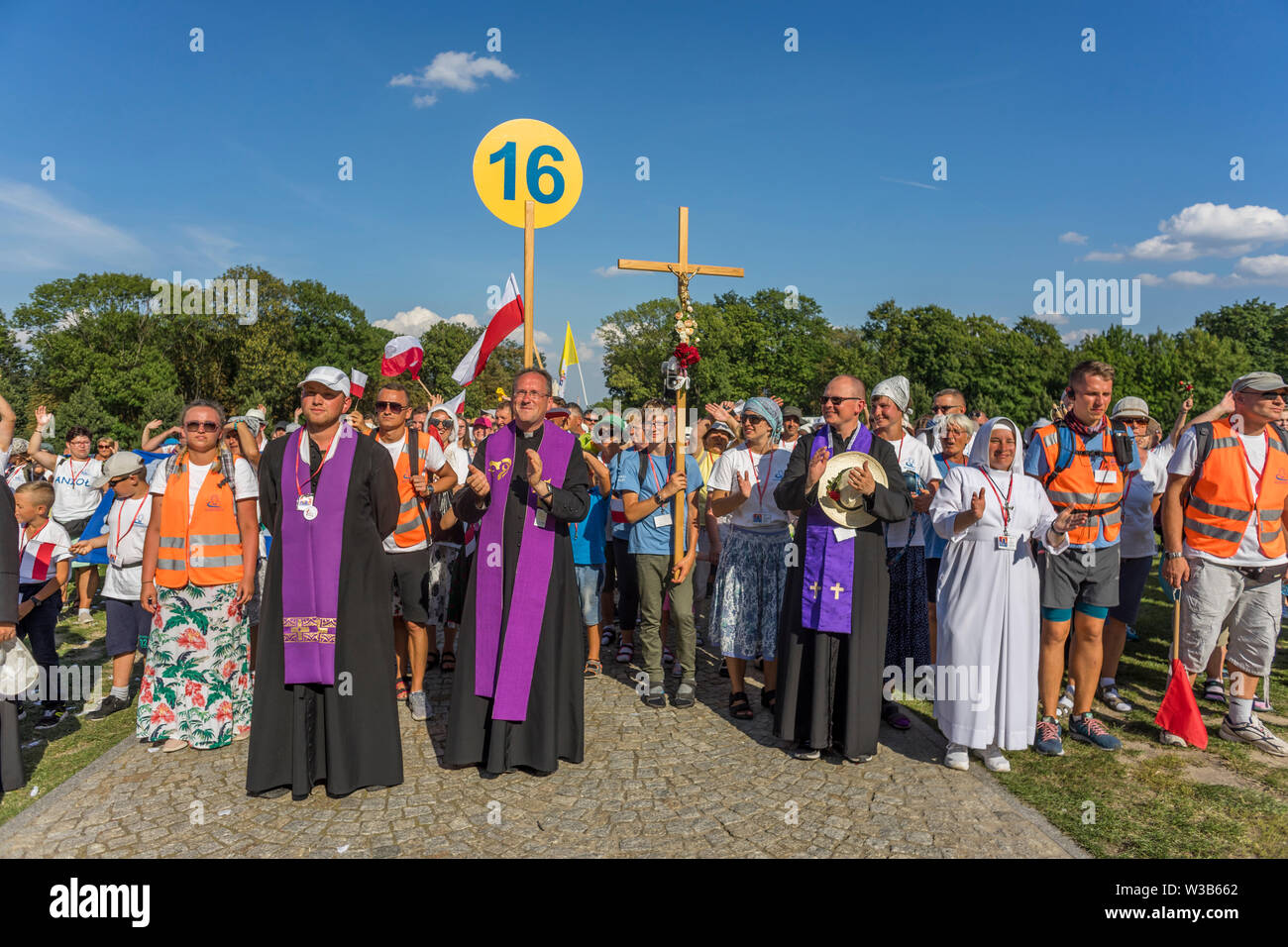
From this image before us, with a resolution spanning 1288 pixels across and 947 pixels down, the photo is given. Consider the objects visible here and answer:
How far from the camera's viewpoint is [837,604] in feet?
16.3

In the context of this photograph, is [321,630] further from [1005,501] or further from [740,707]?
[1005,501]

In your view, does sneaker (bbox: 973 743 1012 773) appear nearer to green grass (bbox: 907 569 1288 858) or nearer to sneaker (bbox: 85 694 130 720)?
green grass (bbox: 907 569 1288 858)

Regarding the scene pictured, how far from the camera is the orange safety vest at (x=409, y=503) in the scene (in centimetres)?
594

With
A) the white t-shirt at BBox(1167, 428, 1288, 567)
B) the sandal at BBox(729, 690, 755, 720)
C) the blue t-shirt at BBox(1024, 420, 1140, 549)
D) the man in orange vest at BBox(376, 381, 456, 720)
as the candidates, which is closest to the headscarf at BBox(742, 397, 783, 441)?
the blue t-shirt at BBox(1024, 420, 1140, 549)

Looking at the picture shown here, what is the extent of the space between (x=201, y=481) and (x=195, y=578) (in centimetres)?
63

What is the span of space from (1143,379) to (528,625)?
55673 millimetres

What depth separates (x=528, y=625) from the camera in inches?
192

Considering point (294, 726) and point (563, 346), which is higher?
point (563, 346)

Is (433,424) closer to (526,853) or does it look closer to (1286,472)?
(526,853)

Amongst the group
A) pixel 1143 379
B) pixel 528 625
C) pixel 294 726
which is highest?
pixel 1143 379

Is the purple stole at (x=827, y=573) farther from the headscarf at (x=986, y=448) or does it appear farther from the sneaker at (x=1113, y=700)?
the sneaker at (x=1113, y=700)

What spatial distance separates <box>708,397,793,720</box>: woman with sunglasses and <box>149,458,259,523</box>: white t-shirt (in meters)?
3.22

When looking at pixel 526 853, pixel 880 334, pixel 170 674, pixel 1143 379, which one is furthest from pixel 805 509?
pixel 880 334

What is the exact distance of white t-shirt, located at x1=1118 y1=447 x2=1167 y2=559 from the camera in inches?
262
